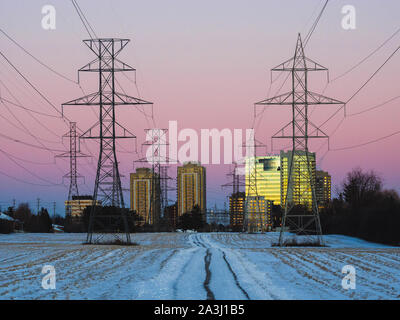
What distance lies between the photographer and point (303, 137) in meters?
47.8

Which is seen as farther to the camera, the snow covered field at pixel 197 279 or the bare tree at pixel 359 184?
the bare tree at pixel 359 184

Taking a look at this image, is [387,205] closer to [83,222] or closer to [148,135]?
[148,135]

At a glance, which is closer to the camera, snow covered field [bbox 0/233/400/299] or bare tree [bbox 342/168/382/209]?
snow covered field [bbox 0/233/400/299]

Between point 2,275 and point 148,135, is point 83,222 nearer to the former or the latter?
point 148,135

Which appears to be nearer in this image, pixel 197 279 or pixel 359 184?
pixel 197 279

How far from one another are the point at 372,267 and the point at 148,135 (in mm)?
64900
